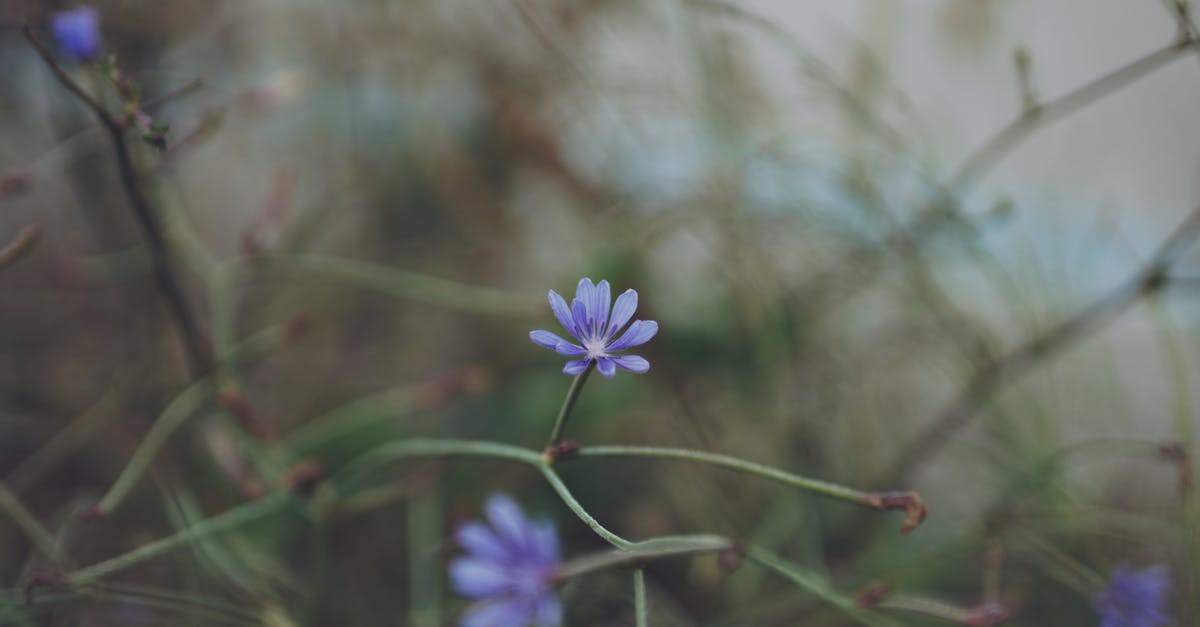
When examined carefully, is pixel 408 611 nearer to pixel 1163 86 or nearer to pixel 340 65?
pixel 340 65

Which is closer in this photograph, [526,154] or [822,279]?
[822,279]

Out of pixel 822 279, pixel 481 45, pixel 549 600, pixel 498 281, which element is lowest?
pixel 549 600

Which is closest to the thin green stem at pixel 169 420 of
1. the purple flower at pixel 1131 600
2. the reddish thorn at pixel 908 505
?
the reddish thorn at pixel 908 505

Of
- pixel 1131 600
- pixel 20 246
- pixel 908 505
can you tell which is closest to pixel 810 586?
pixel 908 505

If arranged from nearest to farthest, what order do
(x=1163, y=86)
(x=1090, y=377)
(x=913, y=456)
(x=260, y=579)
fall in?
(x=260, y=579) → (x=913, y=456) → (x=1090, y=377) → (x=1163, y=86)

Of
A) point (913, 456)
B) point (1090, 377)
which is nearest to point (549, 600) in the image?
point (913, 456)

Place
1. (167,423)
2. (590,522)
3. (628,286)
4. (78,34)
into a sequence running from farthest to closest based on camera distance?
(628,286)
(167,423)
(78,34)
(590,522)

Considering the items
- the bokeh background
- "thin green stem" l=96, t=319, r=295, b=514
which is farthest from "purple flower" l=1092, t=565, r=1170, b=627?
"thin green stem" l=96, t=319, r=295, b=514

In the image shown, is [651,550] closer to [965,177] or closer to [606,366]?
[606,366]
